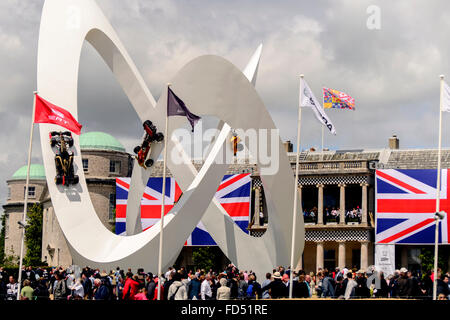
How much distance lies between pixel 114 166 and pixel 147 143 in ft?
145

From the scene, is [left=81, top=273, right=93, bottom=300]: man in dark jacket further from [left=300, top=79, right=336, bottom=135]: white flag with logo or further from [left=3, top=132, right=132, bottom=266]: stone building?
[left=3, top=132, right=132, bottom=266]: stone building

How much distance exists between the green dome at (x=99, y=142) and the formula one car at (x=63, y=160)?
46624mm

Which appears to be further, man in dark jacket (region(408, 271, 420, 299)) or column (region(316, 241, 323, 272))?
column (region(316, 241, 323, 272))

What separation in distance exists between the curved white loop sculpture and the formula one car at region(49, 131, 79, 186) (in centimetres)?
25

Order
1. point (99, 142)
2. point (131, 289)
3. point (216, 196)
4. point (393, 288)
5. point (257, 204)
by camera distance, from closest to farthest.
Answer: point (131, 289) → point (393, 288) → point (216, 196) → point (257, 204) → point (99, 142)

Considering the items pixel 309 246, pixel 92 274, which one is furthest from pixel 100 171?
pixel 92 274

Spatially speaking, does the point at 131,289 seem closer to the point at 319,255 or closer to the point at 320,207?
the point at 319,255

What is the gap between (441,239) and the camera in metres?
53.3

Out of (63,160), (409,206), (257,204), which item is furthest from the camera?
(257,204)

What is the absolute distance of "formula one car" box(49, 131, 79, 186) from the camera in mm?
30000

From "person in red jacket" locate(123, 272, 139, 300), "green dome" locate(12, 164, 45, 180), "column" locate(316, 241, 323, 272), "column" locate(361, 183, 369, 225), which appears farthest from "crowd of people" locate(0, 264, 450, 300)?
"green dome" locate(12, 164, 45, 180)

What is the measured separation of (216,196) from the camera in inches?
2394

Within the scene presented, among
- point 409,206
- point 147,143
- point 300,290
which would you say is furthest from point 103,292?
point 409,206
